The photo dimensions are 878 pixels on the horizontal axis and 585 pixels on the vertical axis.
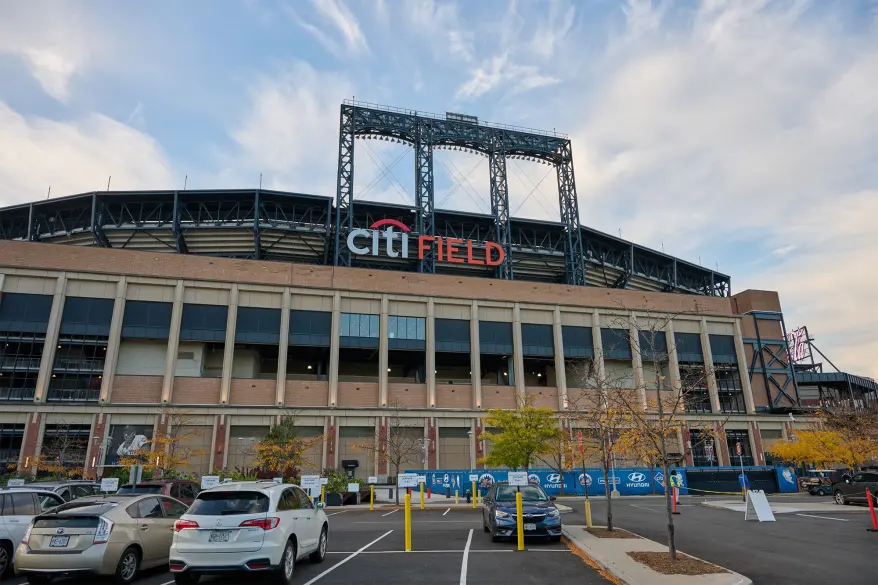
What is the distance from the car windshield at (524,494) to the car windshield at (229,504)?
850 centimetres

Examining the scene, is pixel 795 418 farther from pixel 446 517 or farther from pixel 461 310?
pixel 446 517

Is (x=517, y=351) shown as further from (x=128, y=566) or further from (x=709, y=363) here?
(x=128, y=566)

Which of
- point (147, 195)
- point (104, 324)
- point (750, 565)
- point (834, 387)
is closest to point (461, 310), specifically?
point (104, 324)

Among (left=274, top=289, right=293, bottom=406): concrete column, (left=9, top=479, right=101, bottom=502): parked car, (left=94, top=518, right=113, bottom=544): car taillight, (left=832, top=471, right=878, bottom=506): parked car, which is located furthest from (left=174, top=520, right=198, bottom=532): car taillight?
(left=274, top=289, right=293, bottom=406): concrete column

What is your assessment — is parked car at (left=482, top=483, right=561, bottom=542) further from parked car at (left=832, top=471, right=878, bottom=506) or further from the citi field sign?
the citi field sign

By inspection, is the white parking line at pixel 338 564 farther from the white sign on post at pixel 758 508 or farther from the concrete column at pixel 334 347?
the concrete column at pixel 334 347

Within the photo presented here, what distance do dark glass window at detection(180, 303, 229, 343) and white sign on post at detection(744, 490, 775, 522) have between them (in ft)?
127

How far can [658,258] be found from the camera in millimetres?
75875

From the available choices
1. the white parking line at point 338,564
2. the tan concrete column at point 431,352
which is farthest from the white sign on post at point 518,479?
the tan concrete column at point 431,352

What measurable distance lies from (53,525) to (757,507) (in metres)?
21.0

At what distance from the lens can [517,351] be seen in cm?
5244

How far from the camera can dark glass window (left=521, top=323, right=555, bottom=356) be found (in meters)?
53.3

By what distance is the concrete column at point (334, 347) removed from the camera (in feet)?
153

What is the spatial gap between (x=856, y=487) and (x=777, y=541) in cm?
1652
